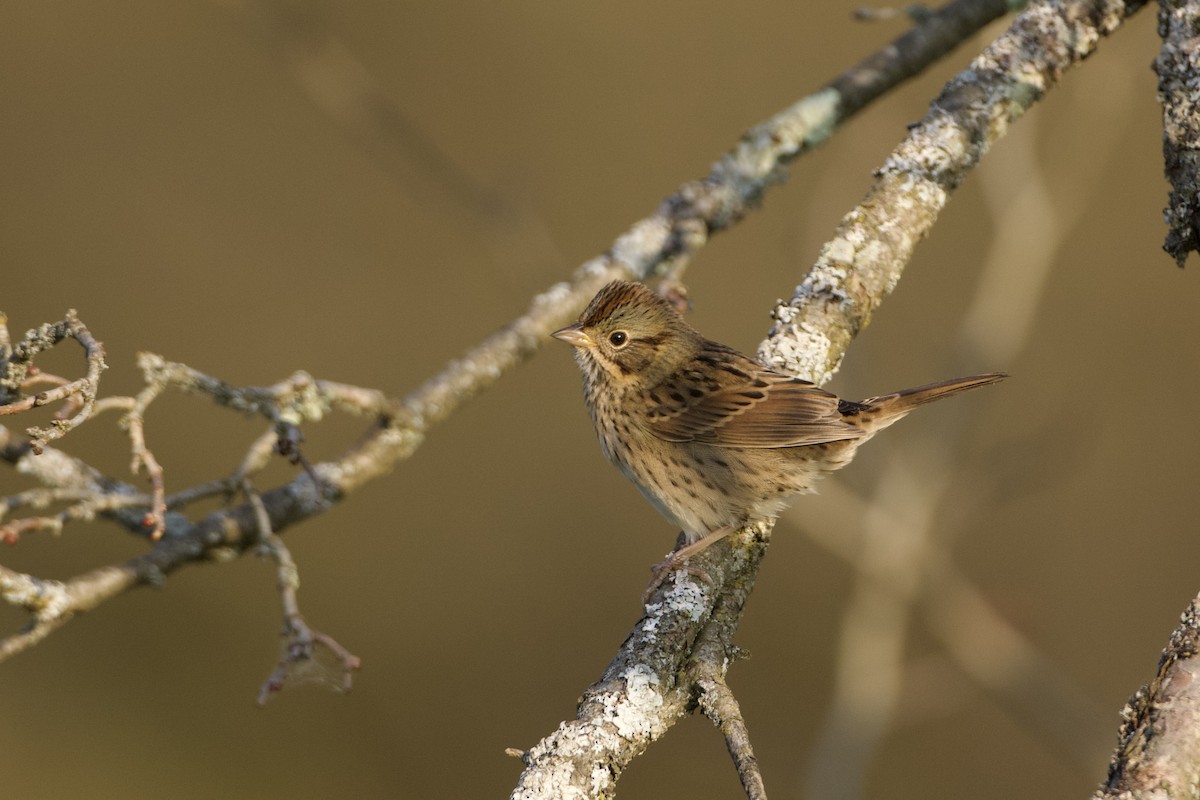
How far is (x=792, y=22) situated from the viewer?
689 centimetres

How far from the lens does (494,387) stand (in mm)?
6789

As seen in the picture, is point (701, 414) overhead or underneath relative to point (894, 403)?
overhead

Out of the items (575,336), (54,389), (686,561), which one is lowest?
(686,561)

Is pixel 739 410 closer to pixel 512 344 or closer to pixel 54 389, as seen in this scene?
pixel 512 344

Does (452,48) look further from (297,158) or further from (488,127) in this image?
(297,158)

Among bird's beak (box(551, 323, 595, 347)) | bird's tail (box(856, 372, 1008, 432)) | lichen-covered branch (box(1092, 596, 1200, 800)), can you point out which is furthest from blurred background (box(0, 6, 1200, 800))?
lichen-covered branch (box(1092, 596, 1200, 800))

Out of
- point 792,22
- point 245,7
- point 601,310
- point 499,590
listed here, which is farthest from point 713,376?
point 792,22

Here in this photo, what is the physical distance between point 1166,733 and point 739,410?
179cm

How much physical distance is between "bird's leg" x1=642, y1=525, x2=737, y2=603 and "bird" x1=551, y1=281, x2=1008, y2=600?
16cm

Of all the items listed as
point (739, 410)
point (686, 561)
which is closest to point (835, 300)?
point (739, 410)

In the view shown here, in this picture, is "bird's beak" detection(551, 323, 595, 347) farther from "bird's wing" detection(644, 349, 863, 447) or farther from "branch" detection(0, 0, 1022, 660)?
"bird's wing" detection(644, 349, 863, 447)

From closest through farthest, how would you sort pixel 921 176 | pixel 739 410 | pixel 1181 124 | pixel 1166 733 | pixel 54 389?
pixel 1166 733, pixel 54 389, pixel 1181 124, pixel 921 176, pixel 739 410

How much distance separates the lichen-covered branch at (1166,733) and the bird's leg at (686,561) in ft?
2.92

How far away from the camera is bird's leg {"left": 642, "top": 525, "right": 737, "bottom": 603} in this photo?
7.74ft
